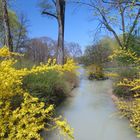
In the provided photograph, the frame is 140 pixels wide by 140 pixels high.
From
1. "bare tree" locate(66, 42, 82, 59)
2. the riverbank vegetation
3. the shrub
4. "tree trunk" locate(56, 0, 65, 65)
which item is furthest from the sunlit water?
"bare tree" locate(66, 42, 82, 59)

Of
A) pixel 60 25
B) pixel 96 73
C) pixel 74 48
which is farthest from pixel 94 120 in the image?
pixel 74 48

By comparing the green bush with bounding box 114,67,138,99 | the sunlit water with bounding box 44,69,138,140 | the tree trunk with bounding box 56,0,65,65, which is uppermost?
the tree trunk with bounding box 56,0,65,65

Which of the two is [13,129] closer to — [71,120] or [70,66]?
[70,66]

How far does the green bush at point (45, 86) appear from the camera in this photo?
7.87 meters

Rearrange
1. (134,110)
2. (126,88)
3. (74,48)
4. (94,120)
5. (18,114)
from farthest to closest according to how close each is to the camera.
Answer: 1. (74,48)
2. (126,88)
3. (94,120)
4. (134,110)
5. (18,114)

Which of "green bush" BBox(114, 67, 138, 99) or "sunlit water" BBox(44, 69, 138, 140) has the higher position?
"green bush" BBox(114, 67, 138, 99)

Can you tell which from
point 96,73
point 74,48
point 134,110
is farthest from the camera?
point 74,48

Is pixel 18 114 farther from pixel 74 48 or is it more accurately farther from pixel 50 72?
pixel 74 48

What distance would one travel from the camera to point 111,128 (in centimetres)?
695

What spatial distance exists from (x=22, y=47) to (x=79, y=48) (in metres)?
8.82

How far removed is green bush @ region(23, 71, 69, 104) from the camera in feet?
25.8

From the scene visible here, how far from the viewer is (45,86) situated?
8555 millimetres

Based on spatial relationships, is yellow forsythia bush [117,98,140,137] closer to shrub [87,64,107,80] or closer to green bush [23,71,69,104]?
green bush [23,71,69,104]

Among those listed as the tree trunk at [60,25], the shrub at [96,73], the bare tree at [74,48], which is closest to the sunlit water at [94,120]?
the tree trunk at [60,25]
